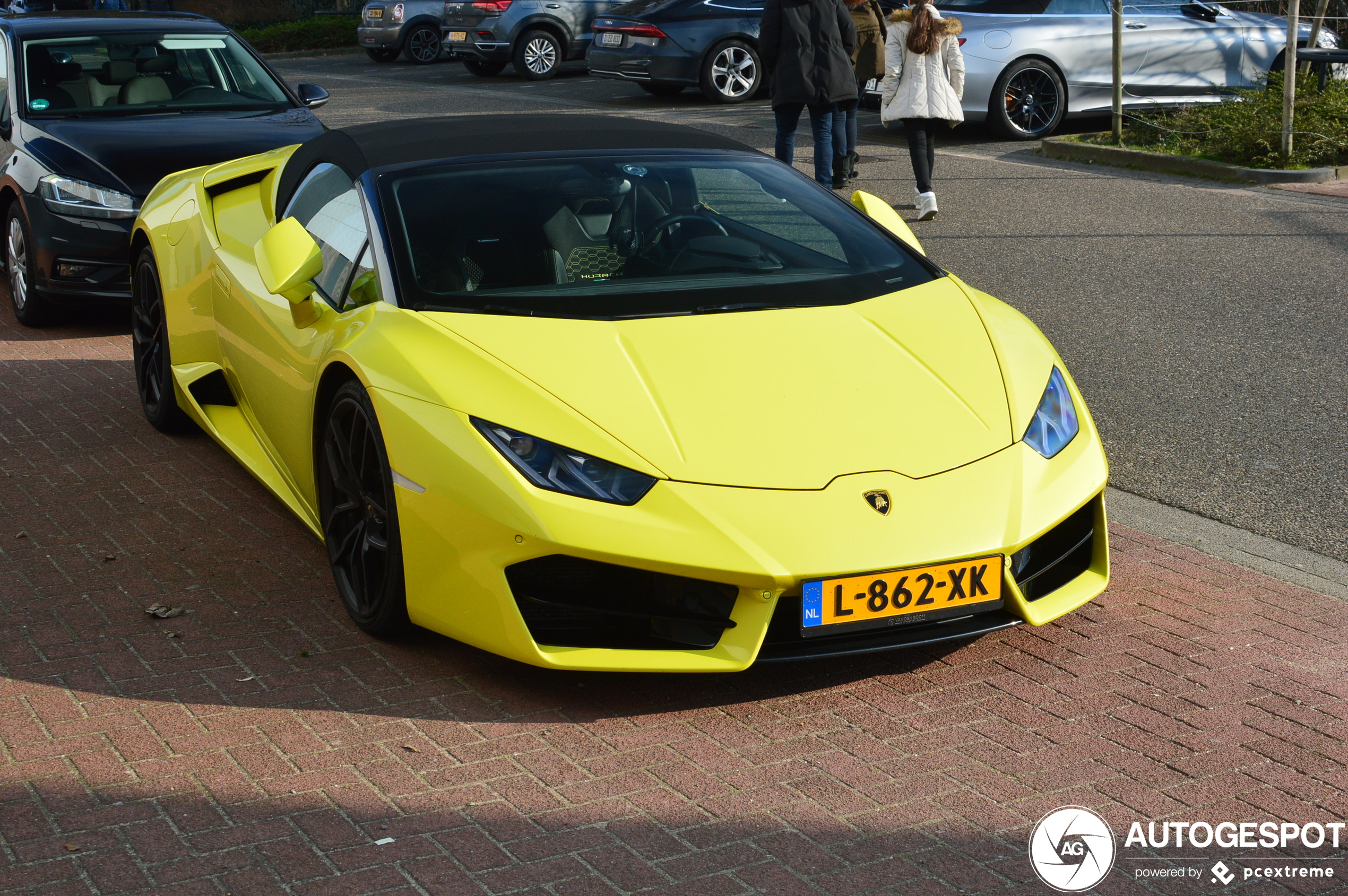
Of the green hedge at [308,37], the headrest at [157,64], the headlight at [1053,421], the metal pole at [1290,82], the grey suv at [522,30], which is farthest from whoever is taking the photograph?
the green hedge at [308,37]

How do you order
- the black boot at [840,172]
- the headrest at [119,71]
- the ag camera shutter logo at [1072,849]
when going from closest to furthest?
the ag camera shutter logo at [1072,849] < the headrest at [119,71] < the black boot at [840,172]

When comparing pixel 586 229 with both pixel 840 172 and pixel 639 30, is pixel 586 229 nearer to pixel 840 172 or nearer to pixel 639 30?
pixel 840 172

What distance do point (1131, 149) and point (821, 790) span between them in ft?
36.1

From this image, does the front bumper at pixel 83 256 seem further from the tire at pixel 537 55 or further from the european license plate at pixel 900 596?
the tire at pixel 537 55

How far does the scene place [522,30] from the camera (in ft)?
72.1

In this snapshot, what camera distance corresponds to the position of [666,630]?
3.61 metres

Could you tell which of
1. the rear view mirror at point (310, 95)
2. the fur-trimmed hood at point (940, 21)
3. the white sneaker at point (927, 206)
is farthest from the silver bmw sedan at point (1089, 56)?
the rear view mirror at point (310, 95)

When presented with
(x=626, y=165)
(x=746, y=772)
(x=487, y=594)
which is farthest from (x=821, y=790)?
(x=626, y=165)

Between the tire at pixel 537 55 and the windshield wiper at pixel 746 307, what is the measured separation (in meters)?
18.7

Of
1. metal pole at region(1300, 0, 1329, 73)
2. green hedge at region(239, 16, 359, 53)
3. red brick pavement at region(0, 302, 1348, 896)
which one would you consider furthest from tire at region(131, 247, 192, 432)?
green hedge at region(239, 16, 359, 53)

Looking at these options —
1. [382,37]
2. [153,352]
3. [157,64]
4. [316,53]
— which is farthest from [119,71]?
[316,53]

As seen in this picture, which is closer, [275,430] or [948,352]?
[948,352]

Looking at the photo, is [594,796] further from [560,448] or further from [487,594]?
[560,448]

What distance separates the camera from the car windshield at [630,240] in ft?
14.1
